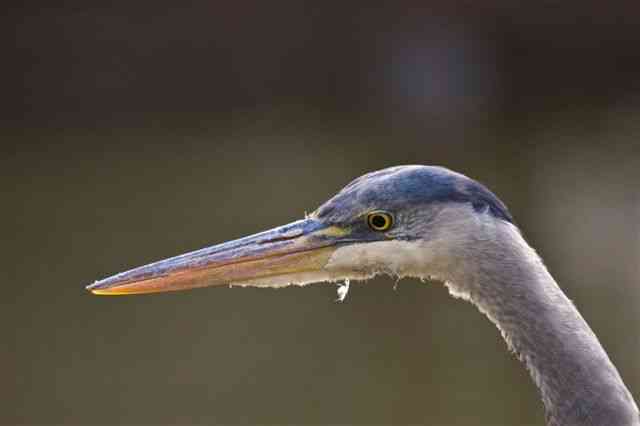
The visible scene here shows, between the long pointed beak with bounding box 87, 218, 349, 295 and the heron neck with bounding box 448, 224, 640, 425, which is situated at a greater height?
the long pointed beak with bounding box 87, 218, 349, 295

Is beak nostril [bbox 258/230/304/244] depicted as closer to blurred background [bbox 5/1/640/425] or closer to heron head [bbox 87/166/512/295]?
heron head [bbox 87/166/512/295]

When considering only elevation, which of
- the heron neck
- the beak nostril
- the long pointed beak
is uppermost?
the beak nostril

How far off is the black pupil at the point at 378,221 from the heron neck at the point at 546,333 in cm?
13

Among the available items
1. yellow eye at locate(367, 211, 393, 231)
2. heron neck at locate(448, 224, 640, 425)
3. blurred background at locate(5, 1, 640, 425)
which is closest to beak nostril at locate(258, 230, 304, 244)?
yellow eye at locate(367, 211, 393, 231)

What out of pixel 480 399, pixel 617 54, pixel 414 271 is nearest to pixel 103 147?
pixel 480 399

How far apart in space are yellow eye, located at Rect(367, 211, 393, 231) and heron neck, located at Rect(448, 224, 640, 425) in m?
0.13

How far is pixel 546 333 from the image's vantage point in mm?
Result: 1466

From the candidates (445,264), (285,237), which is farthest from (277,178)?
(445,264)

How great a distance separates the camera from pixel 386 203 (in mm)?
1557

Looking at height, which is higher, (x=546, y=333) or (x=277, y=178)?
(x=277, y=178)

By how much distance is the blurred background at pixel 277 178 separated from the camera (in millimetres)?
3611

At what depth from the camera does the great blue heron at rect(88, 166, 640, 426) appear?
4.76 feet

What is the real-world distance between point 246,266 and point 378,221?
0.22 m

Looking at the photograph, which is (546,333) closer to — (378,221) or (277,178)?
(378,221)
